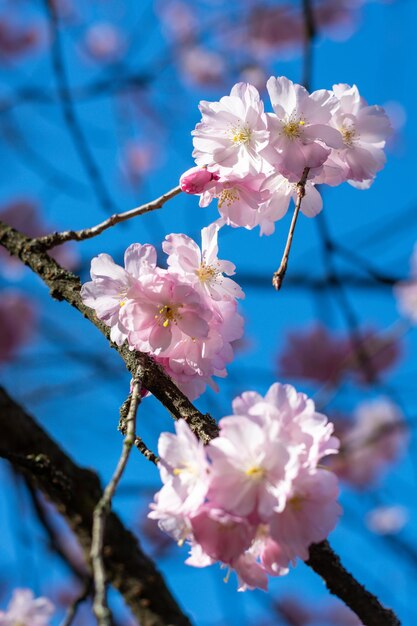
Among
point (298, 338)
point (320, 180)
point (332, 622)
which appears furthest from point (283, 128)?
point (332, 622)

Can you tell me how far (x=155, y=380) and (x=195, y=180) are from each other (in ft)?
1.11

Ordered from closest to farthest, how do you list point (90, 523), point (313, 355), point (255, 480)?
point (255, 480), point (90, 523), point (313, 355)

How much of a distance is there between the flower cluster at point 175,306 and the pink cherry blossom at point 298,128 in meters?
0.20

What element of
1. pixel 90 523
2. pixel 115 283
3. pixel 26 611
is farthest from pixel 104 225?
pixel 26 611

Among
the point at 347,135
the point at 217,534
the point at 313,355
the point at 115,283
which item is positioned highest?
the point at 313,355

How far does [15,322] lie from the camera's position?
6121 mm

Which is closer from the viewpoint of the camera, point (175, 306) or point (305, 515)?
point (305, 515)

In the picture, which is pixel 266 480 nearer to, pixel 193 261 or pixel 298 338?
pixel 193 261

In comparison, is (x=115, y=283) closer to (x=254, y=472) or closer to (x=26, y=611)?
(x=254, y=472)

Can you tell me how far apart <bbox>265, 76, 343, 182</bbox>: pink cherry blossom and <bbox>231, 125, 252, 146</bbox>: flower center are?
0.14ft

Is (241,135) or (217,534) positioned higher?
(241,135)

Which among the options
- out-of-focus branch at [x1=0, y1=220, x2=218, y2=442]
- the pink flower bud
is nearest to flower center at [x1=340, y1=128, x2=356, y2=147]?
the pink flower bud

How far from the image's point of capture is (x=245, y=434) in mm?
914

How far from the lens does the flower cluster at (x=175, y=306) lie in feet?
3.77
